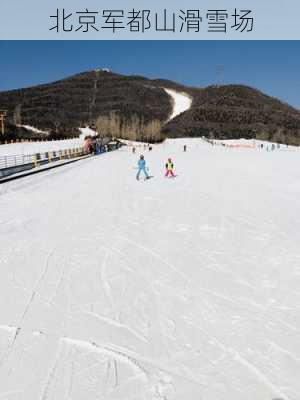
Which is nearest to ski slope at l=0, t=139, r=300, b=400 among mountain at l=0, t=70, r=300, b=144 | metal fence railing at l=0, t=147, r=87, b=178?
metal fence railing at l=0, t=147, r=87, b=178

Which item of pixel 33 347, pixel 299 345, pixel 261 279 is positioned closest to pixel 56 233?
pixel 261 279

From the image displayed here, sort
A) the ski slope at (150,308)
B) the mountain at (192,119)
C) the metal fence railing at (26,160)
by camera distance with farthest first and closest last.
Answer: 1. the mountain at (192,119)
2. the metal fence railing at (26,160)
3. the ski slope at (150,308)

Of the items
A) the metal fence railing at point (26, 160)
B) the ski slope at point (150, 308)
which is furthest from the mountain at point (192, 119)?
the ski slope at point (150, 308)

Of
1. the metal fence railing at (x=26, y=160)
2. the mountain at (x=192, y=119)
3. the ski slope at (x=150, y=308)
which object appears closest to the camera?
the ski slope at (x=150, y=308)

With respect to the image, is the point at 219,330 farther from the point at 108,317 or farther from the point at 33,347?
the point at 33,347

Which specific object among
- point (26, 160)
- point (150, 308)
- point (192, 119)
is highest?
point (192, 119)

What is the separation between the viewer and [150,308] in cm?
509

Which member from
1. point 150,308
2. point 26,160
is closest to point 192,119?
point 26,160

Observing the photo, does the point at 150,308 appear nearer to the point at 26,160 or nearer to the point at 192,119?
the point at 26,160

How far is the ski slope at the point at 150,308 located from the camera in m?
3.59

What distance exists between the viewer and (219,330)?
4484 millimetres

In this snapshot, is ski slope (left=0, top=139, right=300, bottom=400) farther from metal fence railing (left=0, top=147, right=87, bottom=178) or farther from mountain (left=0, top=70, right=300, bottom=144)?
mountain (left=0, top=70, right=300, bottom=144)

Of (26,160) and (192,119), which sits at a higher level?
(192,119)

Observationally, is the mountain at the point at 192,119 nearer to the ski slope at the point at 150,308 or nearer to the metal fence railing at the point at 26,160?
the metal fence railing at the point at 26,160
